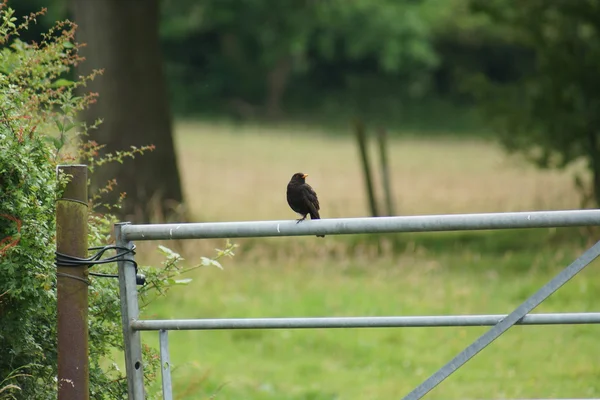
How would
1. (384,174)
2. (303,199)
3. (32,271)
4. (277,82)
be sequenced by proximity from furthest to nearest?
(277,82), (384,174), (303,199), (32,271)

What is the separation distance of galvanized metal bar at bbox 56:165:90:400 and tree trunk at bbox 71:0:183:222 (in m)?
8.74

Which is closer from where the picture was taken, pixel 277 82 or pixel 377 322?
pixel 377 322

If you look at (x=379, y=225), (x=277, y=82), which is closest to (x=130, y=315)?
(x=379, y=225)

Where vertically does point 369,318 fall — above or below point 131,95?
below

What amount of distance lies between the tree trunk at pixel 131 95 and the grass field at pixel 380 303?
5.06 ft

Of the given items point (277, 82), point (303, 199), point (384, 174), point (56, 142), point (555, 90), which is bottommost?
point (303, 199)

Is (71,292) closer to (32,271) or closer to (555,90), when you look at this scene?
(32,271)

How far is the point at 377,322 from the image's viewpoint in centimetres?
329

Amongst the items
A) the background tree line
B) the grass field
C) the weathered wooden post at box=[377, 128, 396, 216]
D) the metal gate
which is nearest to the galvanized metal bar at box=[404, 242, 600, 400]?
the metal gate

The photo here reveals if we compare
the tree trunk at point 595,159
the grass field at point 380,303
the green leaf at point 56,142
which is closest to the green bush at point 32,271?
the green leaf at point 56,142

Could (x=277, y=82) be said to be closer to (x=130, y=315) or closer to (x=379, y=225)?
(x=130, y=315)

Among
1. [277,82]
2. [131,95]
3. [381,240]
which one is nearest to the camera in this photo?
[131,95]

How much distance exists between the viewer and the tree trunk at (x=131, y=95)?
12.5m

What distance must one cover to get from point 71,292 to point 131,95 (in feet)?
31.9
